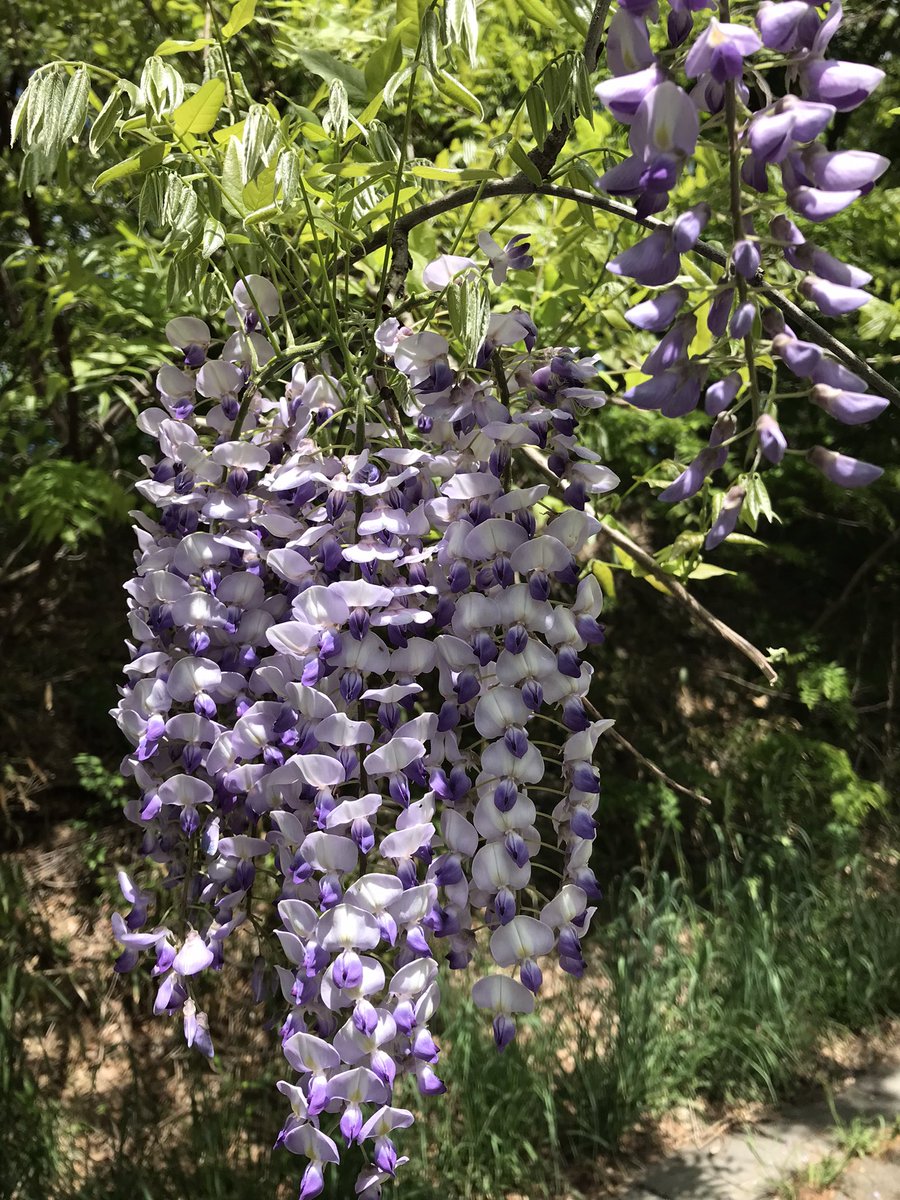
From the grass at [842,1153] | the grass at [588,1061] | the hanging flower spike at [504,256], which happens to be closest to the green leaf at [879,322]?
the hanging flower spike at [504,256]

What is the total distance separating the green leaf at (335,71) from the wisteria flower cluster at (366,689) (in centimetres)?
23

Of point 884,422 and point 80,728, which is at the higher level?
point 884,422

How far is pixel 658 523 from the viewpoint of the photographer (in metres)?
3.97

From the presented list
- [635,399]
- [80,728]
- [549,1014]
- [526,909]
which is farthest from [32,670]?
[635,399]

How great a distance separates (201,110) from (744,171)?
1.57 feet

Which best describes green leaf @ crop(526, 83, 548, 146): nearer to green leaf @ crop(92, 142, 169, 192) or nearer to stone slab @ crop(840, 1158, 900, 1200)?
green leaf @ crop(92, 142, 169, 192)

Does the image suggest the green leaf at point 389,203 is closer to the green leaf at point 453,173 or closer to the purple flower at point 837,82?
the green leaf at point 453,173

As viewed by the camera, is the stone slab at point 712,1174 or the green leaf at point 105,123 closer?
the green leaf at point 105,123

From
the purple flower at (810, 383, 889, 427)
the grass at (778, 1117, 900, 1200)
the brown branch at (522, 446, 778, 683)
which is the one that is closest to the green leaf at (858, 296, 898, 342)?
the brown branch at (522, 446, 778, 683)

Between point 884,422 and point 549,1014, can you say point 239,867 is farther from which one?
point 884,422

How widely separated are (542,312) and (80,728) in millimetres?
2721

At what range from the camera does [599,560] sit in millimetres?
1998

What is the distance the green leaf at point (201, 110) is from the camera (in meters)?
0.84

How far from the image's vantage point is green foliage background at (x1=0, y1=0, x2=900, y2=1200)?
3.43 feet
